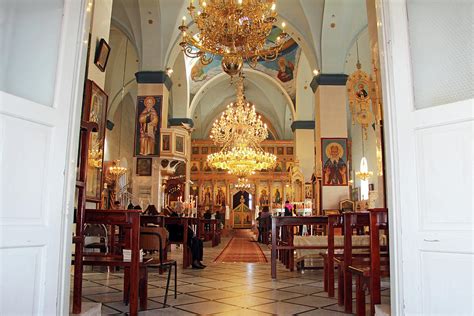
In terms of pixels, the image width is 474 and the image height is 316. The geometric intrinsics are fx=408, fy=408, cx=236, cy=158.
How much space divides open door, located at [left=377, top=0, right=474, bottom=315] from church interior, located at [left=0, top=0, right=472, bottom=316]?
15 centimetres

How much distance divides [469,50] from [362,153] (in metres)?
18.7

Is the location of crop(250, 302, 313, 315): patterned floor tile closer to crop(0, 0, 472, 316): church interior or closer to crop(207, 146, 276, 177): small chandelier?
crop(0, 0, 472, 316): church interior

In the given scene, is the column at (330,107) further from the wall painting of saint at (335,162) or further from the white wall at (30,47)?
the white wall at (30,47)

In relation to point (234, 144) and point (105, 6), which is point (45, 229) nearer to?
point (105, 6)

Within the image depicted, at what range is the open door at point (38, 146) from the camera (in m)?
2.02

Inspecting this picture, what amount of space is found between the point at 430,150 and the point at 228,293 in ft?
9.43

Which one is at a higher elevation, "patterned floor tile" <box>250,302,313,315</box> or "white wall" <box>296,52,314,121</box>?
"white wall" <box>296,52,314,121</box>

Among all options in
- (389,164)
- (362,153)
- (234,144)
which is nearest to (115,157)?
(234,144)

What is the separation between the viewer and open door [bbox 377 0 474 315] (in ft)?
6.75

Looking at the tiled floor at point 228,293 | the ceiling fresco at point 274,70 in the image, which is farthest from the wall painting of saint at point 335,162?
the ceiling fresco at point 274,70

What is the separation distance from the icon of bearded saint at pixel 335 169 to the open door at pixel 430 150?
8498 millimetres

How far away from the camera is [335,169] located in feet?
35.4

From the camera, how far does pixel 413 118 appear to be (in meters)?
2.28

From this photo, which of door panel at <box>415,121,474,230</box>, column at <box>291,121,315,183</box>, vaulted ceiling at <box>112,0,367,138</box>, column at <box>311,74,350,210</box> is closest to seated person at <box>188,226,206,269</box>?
door panel at <box>415,121,474,230</box>
